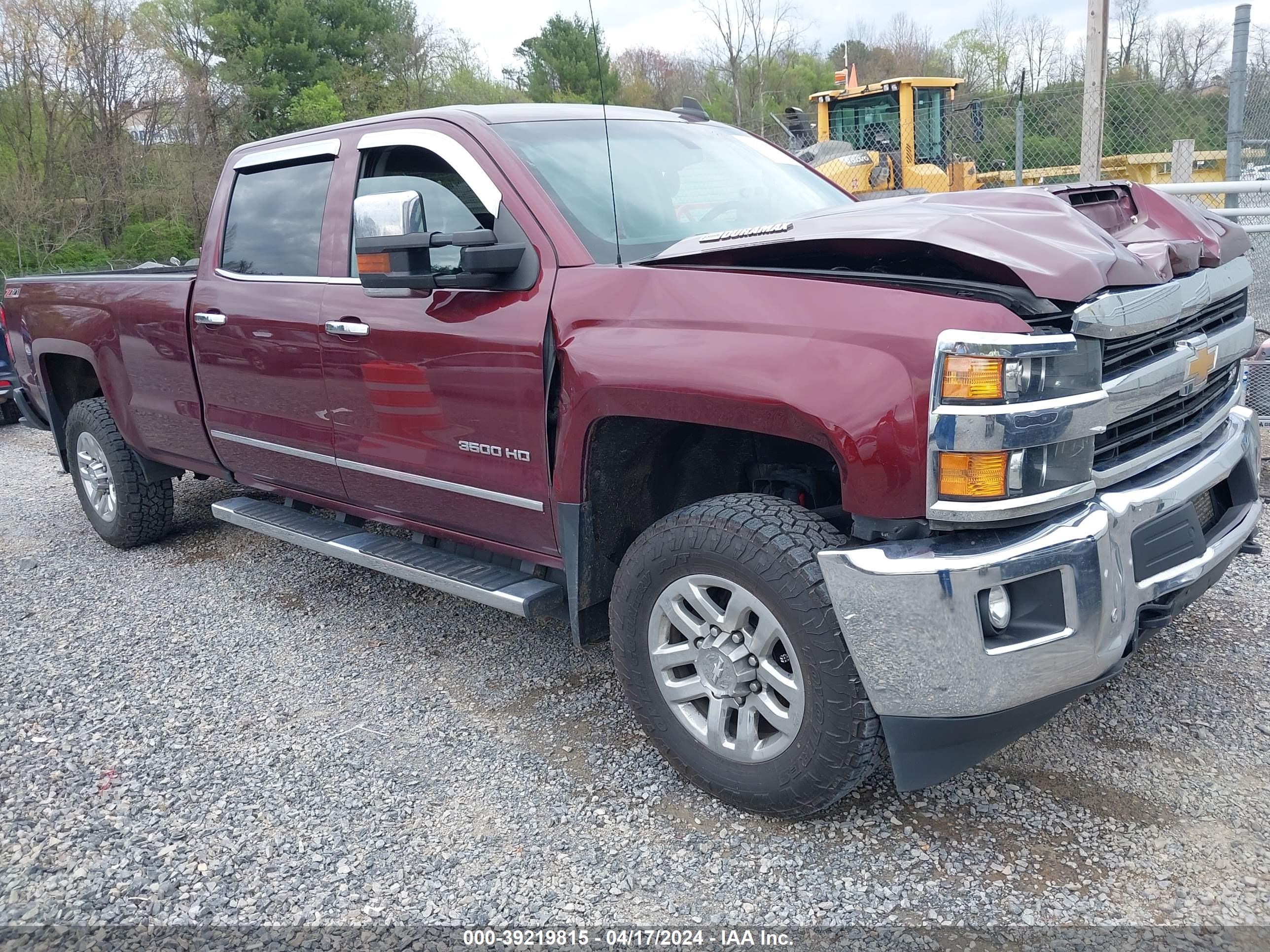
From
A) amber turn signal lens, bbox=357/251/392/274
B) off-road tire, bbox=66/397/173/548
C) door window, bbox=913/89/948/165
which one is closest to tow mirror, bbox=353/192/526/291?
amber turn signal lens, bbox=357/251/392/274

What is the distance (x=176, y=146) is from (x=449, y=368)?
78.4ft

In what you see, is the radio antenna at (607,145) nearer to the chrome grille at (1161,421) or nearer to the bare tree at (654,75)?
the chrome grille at (1161,421)

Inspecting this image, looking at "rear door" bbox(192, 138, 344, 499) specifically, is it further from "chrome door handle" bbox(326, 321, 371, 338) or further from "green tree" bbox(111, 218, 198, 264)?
"green tree" bbox(111, 218, 198, 264)

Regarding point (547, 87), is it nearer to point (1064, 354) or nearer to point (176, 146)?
point (176, 146)

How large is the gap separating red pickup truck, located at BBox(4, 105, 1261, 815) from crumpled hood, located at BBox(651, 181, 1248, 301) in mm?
13

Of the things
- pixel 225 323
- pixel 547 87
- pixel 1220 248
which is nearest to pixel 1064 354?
pixel 1220 248

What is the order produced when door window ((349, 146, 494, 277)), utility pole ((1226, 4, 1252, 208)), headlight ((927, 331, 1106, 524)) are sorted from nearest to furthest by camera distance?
headlight ((927, 331, 1106, 524))
door window ((349, 146, 494, 277))
utility pole ((1226, 4, 1252, 208))

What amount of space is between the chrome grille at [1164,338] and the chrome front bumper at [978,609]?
317 millimetres

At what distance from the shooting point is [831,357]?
2373 millimetres

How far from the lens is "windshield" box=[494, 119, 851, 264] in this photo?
3246 mm

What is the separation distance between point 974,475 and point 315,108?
1201 inches

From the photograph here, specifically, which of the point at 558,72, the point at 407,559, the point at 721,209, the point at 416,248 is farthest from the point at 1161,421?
the point at 558,72

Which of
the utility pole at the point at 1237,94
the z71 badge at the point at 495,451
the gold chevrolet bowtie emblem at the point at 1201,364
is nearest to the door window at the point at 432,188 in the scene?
the z71 badge at the point at 495,451

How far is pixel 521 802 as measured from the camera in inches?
116
